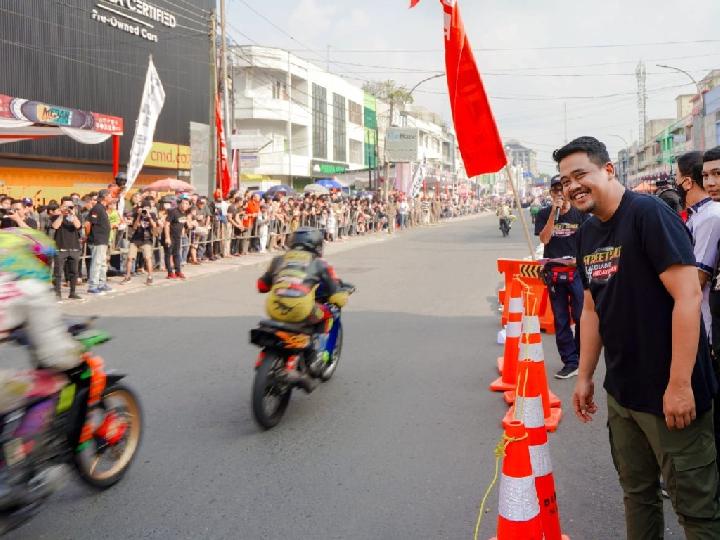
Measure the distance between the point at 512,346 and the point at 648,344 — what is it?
142 inches

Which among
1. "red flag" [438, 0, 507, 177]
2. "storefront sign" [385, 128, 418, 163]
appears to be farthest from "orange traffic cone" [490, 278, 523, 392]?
"storefront sign" [385, 128, 418, 163]

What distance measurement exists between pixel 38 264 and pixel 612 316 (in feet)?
8.36

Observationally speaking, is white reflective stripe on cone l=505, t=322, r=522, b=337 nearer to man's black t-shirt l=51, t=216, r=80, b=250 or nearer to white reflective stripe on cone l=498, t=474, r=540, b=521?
white reflective stripe on cone l=498, t=474, r=540, b=521

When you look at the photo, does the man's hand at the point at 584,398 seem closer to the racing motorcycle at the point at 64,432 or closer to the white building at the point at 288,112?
the racing motorcycle at the point at 64,432

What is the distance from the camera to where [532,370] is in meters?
4.13

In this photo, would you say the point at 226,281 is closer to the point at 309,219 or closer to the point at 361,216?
the point at 309,219

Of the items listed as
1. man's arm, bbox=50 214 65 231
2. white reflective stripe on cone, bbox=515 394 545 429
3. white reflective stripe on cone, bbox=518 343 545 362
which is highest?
man's arm, bbox=50 214 65 231

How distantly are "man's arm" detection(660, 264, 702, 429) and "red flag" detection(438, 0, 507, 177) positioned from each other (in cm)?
318

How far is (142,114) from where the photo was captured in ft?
56.7

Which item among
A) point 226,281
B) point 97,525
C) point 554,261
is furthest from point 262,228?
point 97,525

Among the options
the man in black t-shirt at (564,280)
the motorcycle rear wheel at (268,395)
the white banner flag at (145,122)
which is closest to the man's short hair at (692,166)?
the man in black t-shirt at (564,280)

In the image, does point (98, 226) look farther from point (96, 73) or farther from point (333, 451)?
point (96, 73)

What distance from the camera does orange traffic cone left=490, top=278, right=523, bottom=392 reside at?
5984 millimetres

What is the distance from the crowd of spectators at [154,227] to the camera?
39.2 ft
